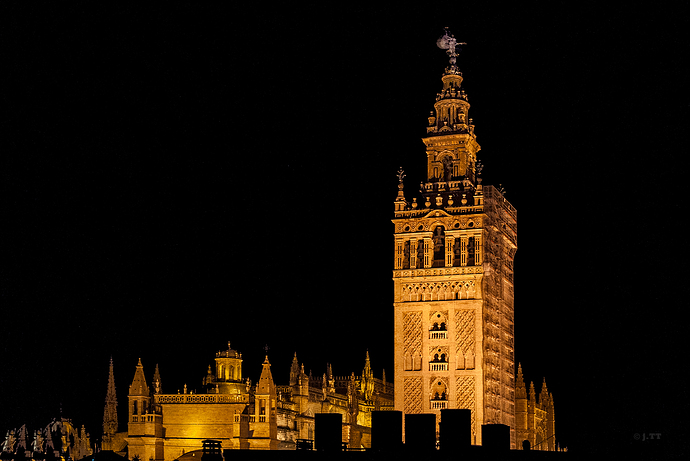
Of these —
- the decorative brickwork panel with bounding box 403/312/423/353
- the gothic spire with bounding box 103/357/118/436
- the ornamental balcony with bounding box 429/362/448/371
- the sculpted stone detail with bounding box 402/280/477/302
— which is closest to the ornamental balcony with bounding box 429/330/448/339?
the decorative brickwork panel with bounding box 403/312/423/353

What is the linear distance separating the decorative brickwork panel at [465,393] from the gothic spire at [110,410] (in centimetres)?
2757

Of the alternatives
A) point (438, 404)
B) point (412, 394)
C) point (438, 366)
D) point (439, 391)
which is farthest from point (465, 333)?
point (412, 394)

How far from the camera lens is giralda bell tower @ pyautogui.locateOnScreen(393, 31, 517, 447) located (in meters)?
92.4

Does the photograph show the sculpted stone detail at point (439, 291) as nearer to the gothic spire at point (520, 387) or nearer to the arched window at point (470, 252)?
the arched window at point (470, 252)

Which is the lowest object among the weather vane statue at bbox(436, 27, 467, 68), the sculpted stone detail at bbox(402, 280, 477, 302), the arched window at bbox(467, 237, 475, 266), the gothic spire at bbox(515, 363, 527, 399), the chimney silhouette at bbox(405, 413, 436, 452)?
the chimney silhouette at bbox(405, 413, 436, 452)

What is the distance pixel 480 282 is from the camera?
92.8m

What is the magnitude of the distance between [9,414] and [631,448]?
74646 mm

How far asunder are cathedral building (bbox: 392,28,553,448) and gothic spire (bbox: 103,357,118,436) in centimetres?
2360

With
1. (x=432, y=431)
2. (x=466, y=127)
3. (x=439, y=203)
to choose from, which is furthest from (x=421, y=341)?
(x=432, y=431)

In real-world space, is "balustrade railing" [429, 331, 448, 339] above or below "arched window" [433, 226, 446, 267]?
A: below

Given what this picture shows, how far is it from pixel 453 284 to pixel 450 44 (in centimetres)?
1880

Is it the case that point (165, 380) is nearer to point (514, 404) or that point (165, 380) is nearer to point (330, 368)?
point (330, 368)

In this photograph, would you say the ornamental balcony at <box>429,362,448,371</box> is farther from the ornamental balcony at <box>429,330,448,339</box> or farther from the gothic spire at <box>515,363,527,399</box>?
the gothic spire at <box>515,363,527,399</box>

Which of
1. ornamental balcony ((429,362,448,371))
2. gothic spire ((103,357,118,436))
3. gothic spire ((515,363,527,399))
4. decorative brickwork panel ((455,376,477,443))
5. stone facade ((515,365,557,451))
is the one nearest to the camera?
decorative brickwork panel ((455,376,477,443))
